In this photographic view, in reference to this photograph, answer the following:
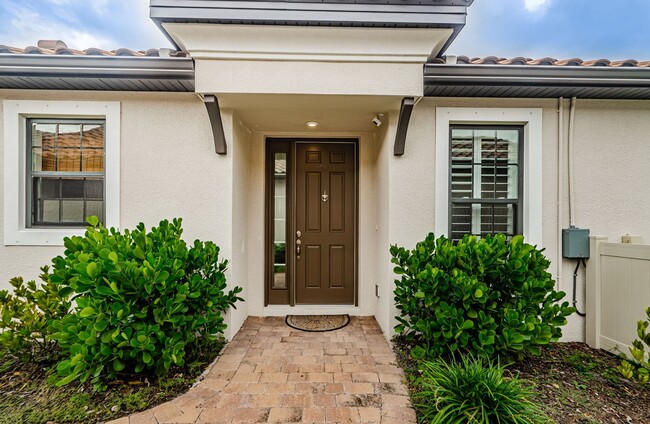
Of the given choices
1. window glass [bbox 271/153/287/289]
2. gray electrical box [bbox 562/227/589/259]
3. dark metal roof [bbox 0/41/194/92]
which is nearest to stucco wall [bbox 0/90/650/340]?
gray electrical box [bbox 562/227/589/259]

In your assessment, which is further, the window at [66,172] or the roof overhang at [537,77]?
the window at [66,172]

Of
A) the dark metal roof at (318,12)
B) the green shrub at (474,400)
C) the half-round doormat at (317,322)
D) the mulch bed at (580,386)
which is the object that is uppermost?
→ the dark metal roof at (318,12)

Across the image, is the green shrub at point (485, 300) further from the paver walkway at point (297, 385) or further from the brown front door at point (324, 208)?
the brown front door at point (324, 208)

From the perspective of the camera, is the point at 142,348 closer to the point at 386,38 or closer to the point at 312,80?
the point at 312,80

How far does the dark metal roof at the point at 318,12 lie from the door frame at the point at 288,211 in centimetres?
175

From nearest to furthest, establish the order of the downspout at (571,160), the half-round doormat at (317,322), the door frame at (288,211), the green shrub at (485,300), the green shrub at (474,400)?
the green shrub at (474,400), the green shrub at (485,300), the downspout at (571,160), the half-round doormat at (317,322), the door frame at (288,211)

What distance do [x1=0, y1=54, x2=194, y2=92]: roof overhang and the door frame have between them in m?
1.50

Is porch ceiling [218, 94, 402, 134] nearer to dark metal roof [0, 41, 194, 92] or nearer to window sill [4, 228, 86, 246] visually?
dark metal roof [0, 41, 194, 92]

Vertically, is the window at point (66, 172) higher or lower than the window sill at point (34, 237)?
higher

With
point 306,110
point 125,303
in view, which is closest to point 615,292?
point 306,110

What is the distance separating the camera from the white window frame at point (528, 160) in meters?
3.54

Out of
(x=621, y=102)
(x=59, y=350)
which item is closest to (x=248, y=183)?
(x=59, y=350)

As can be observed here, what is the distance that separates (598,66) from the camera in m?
3.25

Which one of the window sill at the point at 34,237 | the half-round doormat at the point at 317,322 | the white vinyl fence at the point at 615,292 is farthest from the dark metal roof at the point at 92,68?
the white vinyl fence at the point at 615,292
